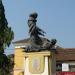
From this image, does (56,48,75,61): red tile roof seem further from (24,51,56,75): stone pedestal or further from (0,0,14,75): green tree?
(24,51,56,75): stone pedestal

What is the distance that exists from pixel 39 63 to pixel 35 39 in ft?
3.57

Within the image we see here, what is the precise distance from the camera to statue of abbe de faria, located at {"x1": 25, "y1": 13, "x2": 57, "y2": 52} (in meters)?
18.3

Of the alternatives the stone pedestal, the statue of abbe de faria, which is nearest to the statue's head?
the statue of abbe de faria

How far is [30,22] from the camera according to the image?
18.7 metres

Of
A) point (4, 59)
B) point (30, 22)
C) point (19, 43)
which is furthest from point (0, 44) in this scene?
point (30, 22)

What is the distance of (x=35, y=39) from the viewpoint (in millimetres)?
18609

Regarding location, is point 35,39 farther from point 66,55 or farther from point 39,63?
point 66,55

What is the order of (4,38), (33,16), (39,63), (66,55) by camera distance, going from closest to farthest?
(39,63) → (33,16) → (4,38) → (66,55)

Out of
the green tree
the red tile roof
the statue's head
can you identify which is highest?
the statue's head

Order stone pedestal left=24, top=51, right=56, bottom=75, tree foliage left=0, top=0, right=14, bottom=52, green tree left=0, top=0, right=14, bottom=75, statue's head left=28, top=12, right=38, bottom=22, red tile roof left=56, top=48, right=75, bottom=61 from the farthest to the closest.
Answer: red tile roof left=56, top=48, right=75, bottom=61, tree foliage left=0, top=0, right=14, bottom=52, green tree left=0, top=0, right=14, bottom=75, statue's head left=28, top=12, right=38, bottom=22, stone pedestal left=24, top=51, right=56, bottom=75

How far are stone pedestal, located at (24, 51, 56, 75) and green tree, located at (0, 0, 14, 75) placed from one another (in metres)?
17.2

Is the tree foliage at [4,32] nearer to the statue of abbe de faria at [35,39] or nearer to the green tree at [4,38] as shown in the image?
the green tree at [4,38]

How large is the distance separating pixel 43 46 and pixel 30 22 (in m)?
1.25

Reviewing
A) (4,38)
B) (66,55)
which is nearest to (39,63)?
(4,38)
